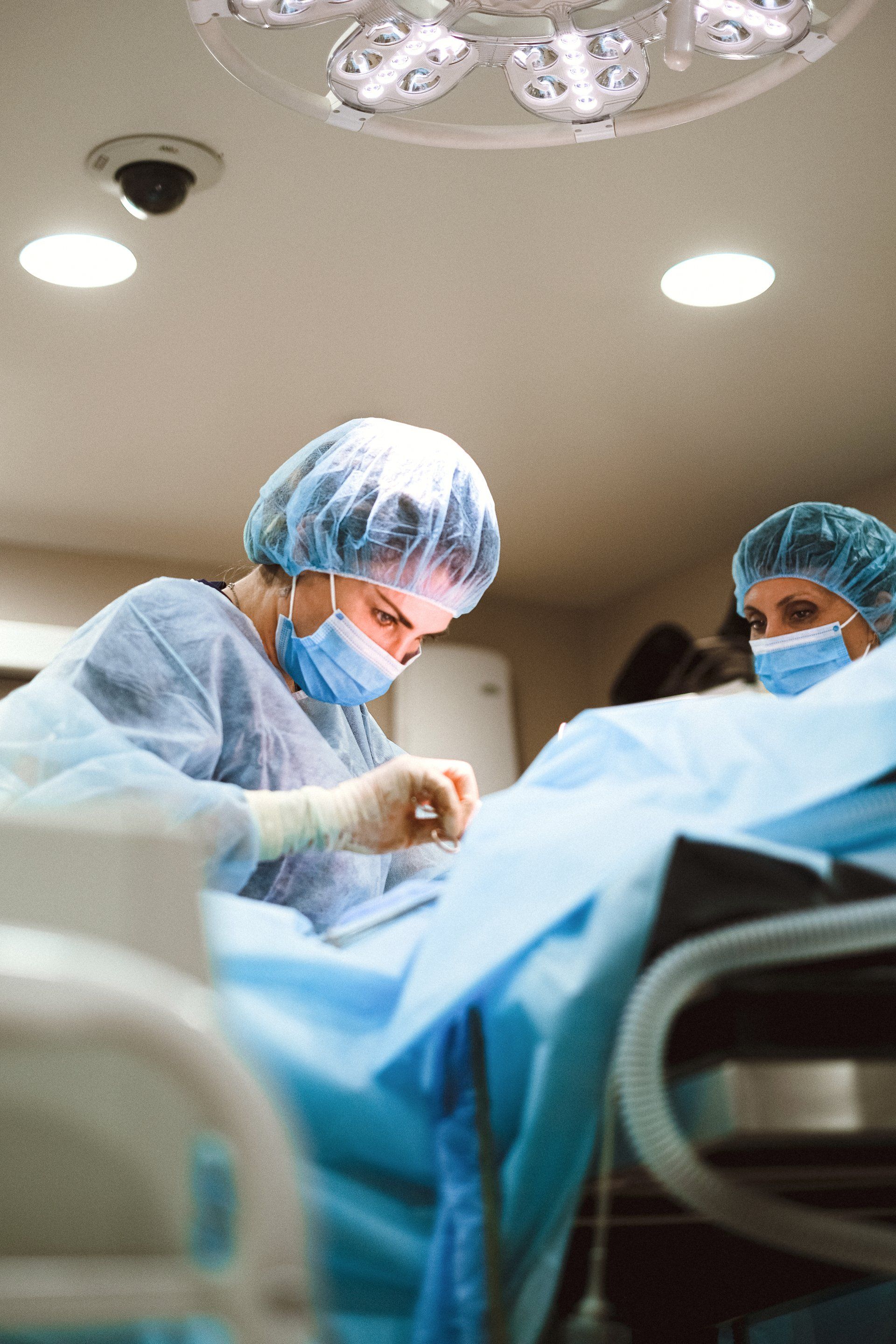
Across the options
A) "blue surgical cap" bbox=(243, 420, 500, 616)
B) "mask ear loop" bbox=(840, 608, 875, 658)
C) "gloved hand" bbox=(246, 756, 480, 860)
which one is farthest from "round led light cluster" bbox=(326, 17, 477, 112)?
"mask ear loop" bbox=(840, 608, 875, 658)

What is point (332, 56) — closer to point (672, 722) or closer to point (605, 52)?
point (605, 52)

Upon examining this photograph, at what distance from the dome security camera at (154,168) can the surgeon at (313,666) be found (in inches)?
26.2

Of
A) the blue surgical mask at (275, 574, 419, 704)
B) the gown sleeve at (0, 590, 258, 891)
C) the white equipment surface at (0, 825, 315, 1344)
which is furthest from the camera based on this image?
the blue surgical mask at (275, 574, 419, 704)

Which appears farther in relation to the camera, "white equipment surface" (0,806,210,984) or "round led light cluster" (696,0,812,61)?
"round led light cluster" (696,0,812,61)

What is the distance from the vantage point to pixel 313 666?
170 cm

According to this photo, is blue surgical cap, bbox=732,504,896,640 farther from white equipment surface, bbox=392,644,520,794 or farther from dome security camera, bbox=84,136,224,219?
white equipment surface, bbox=392,644,520,794

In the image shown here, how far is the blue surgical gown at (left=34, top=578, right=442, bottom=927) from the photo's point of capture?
1442 millimetres

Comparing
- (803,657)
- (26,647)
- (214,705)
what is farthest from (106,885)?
(26,647)

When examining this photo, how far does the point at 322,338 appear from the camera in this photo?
2770 millimetres

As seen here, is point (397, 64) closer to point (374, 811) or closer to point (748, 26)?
point (748, 26)

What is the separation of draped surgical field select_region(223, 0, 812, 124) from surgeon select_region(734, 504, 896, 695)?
90cm

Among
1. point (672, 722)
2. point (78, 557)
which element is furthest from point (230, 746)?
point (78, 557)

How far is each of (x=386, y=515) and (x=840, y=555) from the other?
965 millimetres

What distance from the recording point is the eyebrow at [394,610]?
175 cm
